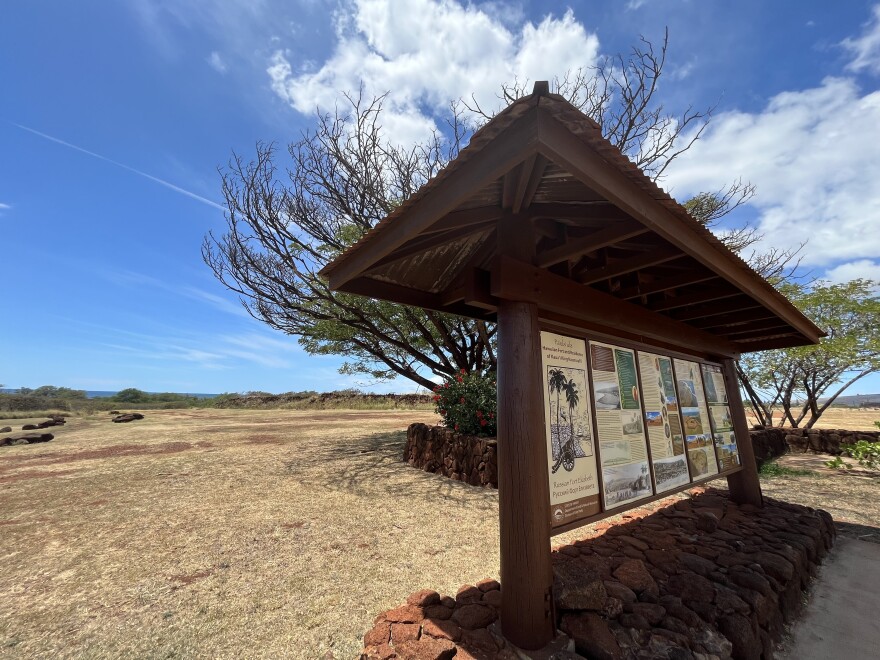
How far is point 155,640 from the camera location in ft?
7.54

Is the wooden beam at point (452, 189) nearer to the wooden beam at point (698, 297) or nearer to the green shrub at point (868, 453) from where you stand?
the wooden beam at point (698, 297)

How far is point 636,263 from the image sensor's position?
2752 mm

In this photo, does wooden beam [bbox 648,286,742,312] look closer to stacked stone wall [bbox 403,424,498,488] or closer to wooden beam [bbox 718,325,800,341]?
wooden beam [bbox 718,325,800,341]

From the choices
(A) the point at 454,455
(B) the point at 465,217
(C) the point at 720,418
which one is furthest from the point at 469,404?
(B) the point at 465,217

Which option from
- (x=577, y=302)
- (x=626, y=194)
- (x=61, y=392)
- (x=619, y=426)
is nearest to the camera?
(x=626, y=194)

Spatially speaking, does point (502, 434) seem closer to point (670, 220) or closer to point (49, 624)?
point (670, 220)

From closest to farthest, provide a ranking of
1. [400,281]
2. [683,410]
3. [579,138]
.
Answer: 1. [579,138]
2. [400,281]
3. [683,410]

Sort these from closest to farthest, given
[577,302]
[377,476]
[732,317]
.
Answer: [577,302]
[732,317]
[377,476]

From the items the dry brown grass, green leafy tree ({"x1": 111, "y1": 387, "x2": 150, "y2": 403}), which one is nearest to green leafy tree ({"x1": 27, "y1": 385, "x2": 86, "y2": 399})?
green leafy tree ({"x1": 111, "y1": 387, "x2": 150, "y2": 403})

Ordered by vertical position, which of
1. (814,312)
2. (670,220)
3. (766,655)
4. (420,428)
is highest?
(814,312)

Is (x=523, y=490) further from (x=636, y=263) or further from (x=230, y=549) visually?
(x=230, y=549)

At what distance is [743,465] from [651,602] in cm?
332

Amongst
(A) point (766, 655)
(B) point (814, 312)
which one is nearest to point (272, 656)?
(A) point (766, 655)

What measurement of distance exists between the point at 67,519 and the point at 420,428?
524 centimetres
